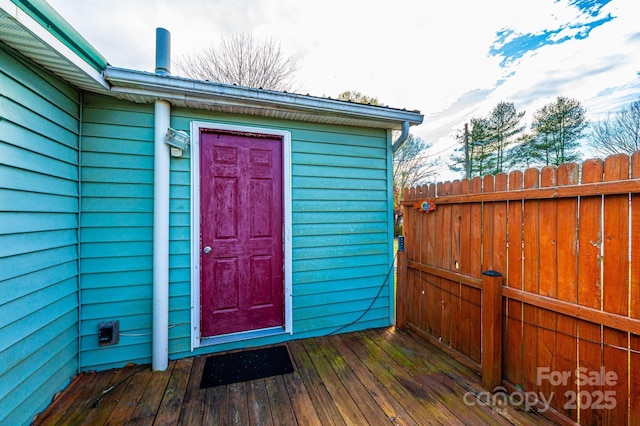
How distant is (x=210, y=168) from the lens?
2.31 meters

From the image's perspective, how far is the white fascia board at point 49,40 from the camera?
111 centimetres

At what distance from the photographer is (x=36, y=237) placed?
1.59 metres

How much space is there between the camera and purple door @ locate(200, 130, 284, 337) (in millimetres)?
2309

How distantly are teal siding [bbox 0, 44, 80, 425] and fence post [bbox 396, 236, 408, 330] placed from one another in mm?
3009

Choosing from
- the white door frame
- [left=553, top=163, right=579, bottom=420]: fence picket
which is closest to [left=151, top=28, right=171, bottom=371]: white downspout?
the white door frame

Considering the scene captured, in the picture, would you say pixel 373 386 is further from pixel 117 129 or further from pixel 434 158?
pixel 434 158

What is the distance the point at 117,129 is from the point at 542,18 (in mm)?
5470

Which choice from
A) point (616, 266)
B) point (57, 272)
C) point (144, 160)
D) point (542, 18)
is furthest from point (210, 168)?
point (542, 18)

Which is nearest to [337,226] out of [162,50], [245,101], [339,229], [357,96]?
[339,229]

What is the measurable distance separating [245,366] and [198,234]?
1241mm

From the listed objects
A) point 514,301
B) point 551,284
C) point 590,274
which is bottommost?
point 514,301

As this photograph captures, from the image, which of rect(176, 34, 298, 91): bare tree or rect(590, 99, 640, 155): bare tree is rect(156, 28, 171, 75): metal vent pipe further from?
rect(590, 99, 640, 155): bare tree

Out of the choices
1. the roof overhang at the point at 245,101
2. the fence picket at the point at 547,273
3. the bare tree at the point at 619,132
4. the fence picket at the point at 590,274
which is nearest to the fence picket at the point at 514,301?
the fence picket at the point at 547,273

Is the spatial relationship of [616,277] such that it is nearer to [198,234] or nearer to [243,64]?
[198,234]
